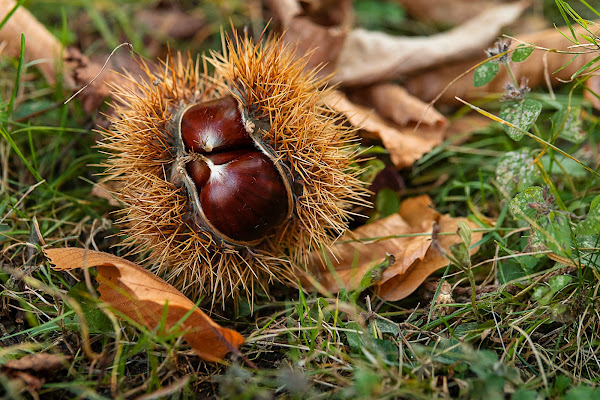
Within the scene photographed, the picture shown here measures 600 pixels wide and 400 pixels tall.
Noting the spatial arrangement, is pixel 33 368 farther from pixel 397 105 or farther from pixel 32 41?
pixel 397 105

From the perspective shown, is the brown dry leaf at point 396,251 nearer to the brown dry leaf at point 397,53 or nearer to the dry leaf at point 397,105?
the dry leaf at point 397,105

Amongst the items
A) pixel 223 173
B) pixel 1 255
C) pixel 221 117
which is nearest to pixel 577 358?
pixel 223 173

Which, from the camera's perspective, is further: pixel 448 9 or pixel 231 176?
pixel 448 9

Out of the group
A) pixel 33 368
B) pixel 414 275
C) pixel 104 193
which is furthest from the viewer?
pixel 104 193

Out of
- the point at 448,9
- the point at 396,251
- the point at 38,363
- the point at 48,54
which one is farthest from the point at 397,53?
the point at 38,363

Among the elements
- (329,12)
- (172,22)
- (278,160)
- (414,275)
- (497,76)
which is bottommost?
(414,275)

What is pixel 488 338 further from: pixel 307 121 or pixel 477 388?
pixel 307 121
